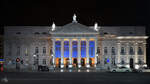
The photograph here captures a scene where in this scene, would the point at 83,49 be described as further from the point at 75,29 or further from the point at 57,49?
the point at 57,49

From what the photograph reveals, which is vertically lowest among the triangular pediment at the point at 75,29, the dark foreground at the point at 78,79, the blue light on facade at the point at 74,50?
the dark foreground at the point at 78,79

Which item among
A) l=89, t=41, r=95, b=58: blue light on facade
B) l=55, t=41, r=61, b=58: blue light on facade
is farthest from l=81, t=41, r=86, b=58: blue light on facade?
l=55, t=41, r=61, b=58: blue light on facade

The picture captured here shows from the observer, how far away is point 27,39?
90.6m

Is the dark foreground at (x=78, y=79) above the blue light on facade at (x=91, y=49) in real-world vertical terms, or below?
below

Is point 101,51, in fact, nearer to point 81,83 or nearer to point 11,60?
point 11,60

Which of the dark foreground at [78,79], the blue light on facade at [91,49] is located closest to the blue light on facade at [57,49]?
the blue light on facade at [91,49]

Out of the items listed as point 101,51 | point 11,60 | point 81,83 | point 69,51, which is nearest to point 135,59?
point 101,51

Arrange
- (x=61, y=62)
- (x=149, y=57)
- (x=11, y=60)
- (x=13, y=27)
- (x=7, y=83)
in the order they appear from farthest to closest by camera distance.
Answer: (x=149, y=57) < (x=13, y=27) < (x=11, y=60) < (x=61, y=62) < (x=7, y=83)

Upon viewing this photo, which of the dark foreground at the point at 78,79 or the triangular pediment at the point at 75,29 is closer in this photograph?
the dark foreground at the point at 78,79

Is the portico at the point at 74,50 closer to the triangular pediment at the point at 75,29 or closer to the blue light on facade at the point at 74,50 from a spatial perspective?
the blue light on facade at the point at 74,50

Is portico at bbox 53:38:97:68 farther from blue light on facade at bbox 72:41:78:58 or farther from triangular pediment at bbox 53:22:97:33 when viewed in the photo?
triangular pediment at bbox 53:22:97:33

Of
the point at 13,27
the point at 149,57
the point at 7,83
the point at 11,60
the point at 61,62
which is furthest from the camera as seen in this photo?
the point at 149,57

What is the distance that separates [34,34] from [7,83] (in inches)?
2662

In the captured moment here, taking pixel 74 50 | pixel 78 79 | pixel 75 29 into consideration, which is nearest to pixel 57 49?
pixel 74 50
